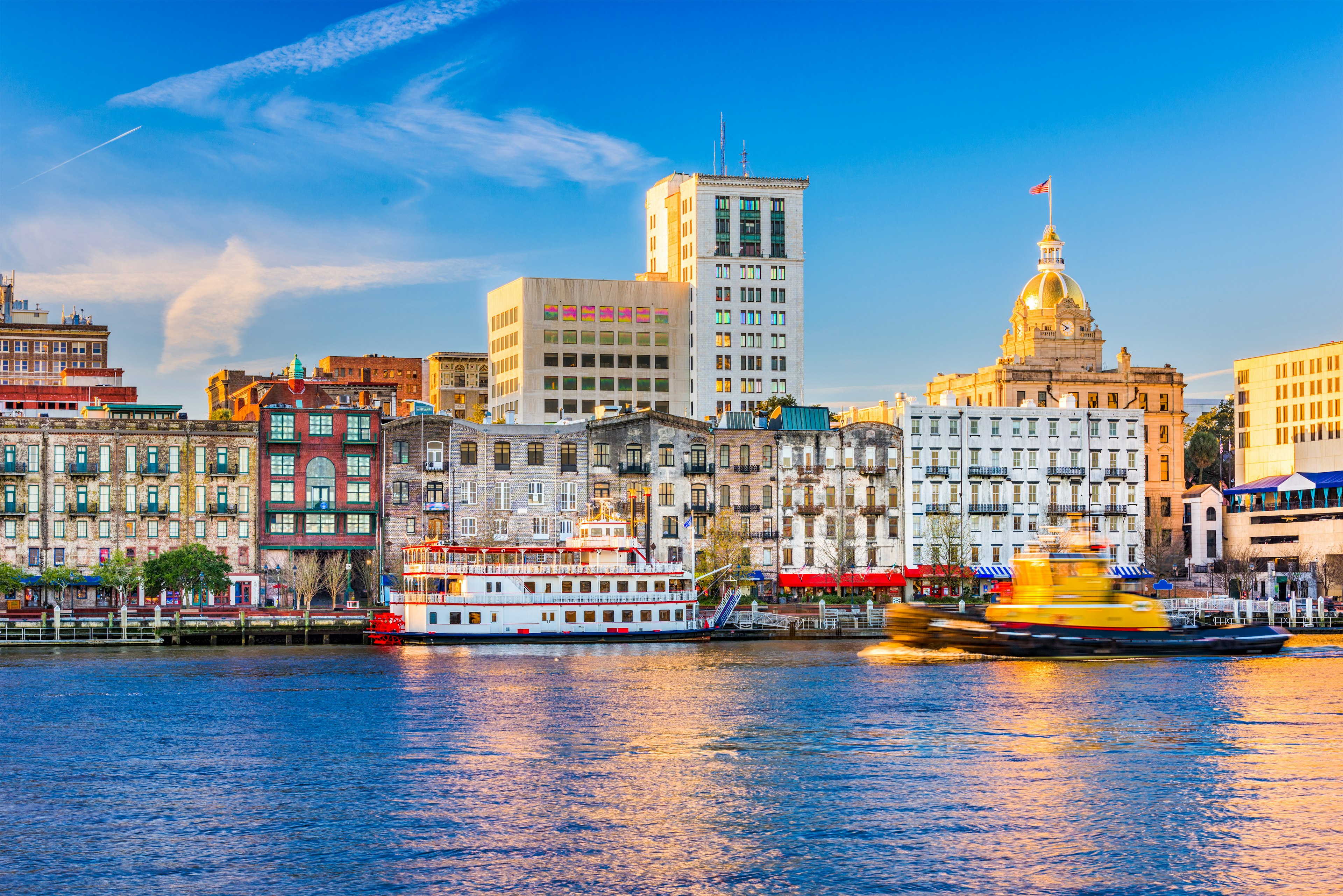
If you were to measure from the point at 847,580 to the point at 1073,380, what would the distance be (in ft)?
170

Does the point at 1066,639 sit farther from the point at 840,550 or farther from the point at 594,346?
the point at 594,346

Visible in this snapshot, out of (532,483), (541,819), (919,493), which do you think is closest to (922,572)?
(919,493)

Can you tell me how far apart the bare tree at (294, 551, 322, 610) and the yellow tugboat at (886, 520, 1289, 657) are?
4526 centimetres

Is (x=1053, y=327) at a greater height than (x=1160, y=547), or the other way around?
(x=1053, y=327)

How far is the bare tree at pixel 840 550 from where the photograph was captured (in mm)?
130500

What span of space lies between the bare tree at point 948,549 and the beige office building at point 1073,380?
79.8 ft

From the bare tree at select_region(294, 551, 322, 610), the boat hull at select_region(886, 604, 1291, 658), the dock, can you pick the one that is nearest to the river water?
the boat hull at select_region(886, 604, 1291, 658)

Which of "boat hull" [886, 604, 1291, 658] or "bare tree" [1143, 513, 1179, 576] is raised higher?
"bare tree" [1143, 513, 1179, 576]

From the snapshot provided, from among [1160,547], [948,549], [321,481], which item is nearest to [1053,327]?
[1160,547]

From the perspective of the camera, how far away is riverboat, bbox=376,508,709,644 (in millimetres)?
102250

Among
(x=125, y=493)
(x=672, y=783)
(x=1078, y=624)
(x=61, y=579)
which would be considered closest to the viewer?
(x=672, y=783)

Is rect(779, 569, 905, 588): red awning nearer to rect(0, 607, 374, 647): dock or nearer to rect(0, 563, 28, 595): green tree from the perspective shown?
rect(0, 607, 374, 647): dock

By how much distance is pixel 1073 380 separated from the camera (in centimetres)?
17125

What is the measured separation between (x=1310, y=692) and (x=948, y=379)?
375 ft
